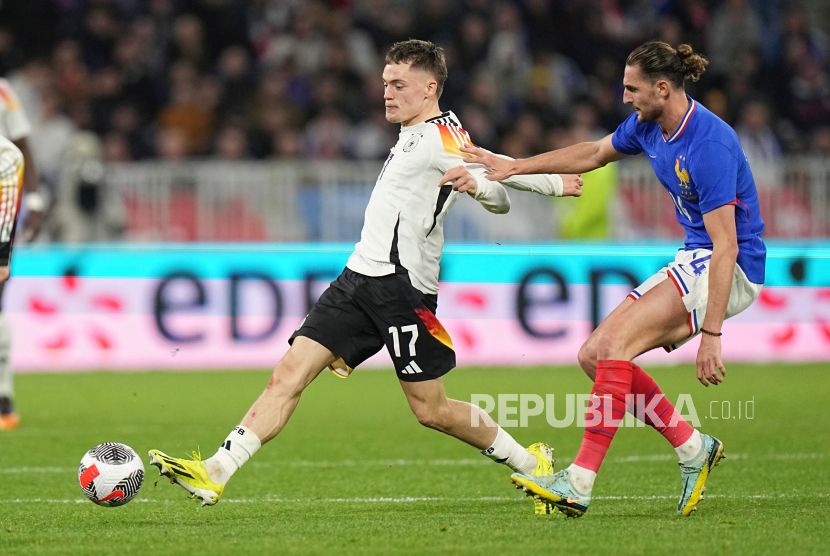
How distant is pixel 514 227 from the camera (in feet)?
46.4

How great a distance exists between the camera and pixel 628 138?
223 inches

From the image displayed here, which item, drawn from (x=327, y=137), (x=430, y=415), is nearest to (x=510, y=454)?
(x=430, y=415)

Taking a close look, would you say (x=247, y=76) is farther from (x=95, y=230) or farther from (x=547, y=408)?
(x=547, y=408)

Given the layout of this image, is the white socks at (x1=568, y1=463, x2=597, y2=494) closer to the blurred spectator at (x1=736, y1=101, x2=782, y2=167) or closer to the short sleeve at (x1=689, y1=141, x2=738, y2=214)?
the short sleeve at (x1=689, y1=141, x2=738, y2=214)

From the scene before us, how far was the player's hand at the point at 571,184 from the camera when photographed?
18.5 feet

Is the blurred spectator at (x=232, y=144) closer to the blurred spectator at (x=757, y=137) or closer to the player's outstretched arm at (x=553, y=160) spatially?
the blurred spectator at (x=757, y=137)

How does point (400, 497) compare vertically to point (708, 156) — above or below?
below

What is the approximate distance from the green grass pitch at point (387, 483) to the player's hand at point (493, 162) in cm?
148

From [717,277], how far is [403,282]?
1331 mm

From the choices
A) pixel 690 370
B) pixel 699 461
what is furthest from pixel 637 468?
pixel 690 370

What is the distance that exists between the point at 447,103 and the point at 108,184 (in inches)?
176

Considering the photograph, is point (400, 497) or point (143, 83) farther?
point (143, 83)

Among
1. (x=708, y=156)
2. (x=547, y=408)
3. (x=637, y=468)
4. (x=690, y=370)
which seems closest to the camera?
(x=708, y=156)

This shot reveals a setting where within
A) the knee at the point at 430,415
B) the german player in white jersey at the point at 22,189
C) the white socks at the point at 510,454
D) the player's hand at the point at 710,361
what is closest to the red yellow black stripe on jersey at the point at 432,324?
the knee at the point at 430,415
